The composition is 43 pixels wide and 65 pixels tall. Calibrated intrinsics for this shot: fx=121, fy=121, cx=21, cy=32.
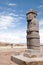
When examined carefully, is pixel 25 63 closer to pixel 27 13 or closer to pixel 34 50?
pixel 34 50

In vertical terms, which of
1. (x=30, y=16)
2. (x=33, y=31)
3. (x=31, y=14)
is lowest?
(x=33, y=31)

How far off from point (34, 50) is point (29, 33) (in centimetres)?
136

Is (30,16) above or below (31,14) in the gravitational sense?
below

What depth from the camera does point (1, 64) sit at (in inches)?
377

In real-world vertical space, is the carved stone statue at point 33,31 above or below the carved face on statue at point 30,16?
below

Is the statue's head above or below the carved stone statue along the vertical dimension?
above

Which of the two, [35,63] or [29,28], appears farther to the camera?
[29,28]

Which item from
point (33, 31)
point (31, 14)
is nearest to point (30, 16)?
point (31, 14)

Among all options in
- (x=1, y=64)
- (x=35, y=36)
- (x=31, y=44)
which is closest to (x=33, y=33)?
(x=35, y=36)

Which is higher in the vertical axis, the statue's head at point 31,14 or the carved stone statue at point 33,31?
the statue's head at point 31,14

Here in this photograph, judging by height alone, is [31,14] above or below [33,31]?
above

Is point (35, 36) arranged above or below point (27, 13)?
below

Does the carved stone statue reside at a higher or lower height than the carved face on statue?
lower

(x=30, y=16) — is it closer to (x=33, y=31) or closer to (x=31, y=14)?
(x=31, y=14)
